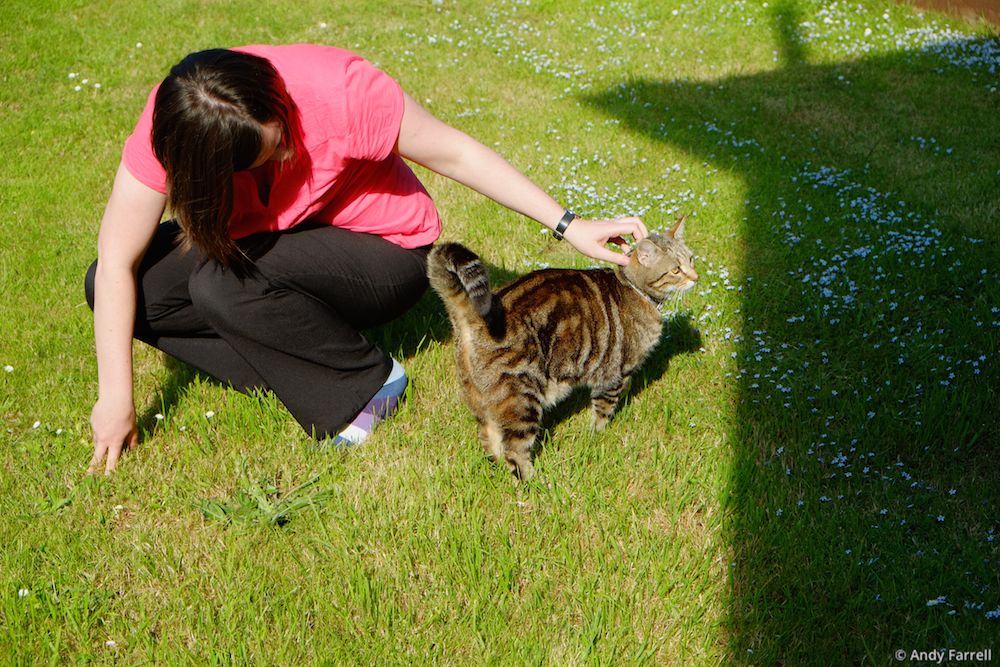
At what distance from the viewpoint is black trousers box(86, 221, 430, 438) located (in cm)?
350

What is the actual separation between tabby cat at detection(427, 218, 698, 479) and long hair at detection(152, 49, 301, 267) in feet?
2.64

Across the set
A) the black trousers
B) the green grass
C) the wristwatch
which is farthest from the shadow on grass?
the black trousers

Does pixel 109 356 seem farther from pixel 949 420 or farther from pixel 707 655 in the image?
pixel 949 420

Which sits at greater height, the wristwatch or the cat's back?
the wristwatch

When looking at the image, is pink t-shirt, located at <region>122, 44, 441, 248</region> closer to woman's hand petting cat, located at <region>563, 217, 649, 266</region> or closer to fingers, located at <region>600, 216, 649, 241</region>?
woman's hand petting cat, located at <region>563, 217, 649, 266</region>

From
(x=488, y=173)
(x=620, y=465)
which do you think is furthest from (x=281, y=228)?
(x=620, y=465)

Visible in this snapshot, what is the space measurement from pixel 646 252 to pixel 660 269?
14 centimetres

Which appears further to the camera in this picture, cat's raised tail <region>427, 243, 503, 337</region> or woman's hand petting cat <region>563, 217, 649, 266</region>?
woman's hand petting cat <region>563, 217, 649, 266</region>

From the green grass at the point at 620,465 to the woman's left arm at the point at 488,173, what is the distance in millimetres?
899

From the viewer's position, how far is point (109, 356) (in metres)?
3.37

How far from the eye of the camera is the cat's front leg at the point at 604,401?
150 inches

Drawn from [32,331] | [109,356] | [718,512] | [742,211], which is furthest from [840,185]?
[32,331]

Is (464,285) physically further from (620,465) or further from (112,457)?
(112,457)

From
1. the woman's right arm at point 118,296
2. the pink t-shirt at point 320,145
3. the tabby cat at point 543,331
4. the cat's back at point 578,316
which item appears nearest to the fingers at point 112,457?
the woman's right arm at point 118,296
